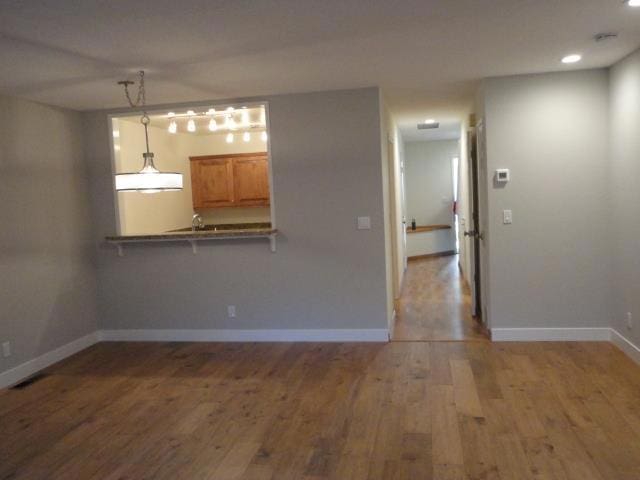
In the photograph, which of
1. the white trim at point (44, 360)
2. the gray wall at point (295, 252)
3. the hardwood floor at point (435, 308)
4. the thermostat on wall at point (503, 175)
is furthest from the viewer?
the hardwood floor at point (435, 308)

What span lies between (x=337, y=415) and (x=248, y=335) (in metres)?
2.01

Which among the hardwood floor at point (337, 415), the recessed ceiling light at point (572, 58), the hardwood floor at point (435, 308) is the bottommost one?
the hardwood floor at point (337, 415)

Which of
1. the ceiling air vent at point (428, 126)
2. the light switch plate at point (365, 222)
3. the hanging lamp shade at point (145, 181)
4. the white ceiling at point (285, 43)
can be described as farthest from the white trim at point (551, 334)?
the ceiling air vent at point (428, 126)

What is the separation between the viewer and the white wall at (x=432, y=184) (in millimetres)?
10938

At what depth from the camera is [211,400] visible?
148 inches

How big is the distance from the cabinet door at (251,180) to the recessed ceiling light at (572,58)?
444cm

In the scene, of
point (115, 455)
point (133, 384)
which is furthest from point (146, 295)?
point (115, 455)

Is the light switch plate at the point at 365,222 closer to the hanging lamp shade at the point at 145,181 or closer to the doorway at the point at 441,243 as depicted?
the doorway at the point at 441,243

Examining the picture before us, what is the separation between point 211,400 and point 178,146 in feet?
16.1

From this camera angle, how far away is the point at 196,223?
25.3ft

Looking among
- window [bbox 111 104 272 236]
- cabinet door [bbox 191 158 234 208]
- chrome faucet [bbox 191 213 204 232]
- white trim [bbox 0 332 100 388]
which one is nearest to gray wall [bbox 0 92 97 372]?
white trim [bbox 0 332 100 388]

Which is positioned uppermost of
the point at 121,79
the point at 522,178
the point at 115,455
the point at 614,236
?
the point at 121,79

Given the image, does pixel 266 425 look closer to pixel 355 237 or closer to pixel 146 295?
pixel 355 237

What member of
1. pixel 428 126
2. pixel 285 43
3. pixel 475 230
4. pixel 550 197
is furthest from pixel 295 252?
pixel 428 126
